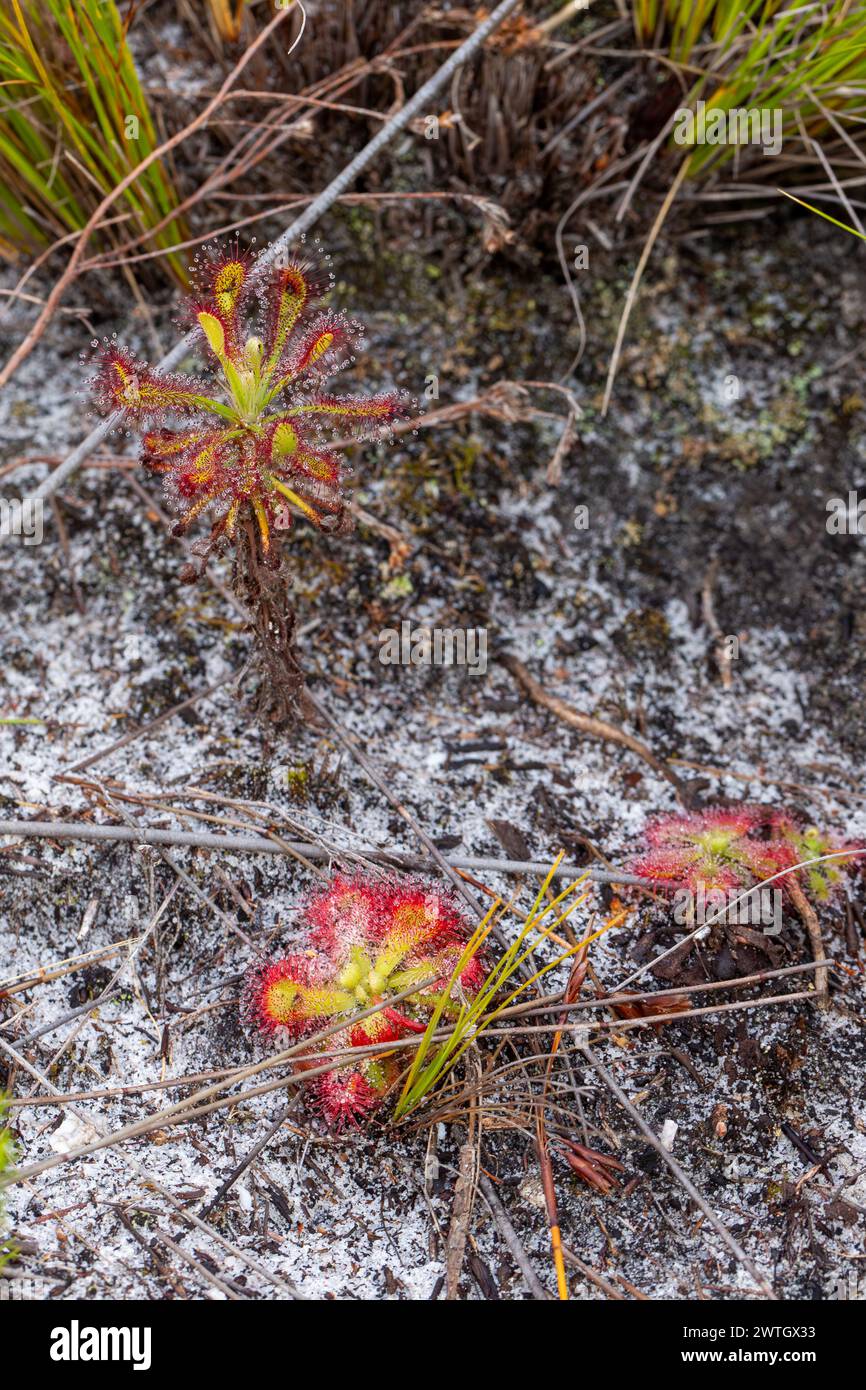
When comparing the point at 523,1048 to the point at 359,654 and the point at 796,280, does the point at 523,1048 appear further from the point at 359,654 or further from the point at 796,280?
the point at 796,280

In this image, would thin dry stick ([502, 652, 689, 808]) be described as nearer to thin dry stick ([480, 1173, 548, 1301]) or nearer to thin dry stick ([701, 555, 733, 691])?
thin dry stick ([701, 555, 733, 691])

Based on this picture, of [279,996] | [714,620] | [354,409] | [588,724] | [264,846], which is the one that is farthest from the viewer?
[714,620]

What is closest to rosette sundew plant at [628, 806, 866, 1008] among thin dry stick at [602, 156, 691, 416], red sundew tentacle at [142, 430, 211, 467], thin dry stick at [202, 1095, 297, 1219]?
thin dry stick at [202, 1095, 297, 1219]

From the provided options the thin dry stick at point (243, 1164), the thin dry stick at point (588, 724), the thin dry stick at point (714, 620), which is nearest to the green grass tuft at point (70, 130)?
the thin dry stick at point (588, 724)

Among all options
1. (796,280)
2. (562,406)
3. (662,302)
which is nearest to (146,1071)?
(562,406)

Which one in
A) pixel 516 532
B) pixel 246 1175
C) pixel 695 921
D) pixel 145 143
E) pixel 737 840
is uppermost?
pixel 145 143

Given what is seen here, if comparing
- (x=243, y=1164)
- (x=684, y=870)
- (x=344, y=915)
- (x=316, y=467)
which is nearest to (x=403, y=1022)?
(x=344, y=915)

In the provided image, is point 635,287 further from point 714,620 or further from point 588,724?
point 588,724
